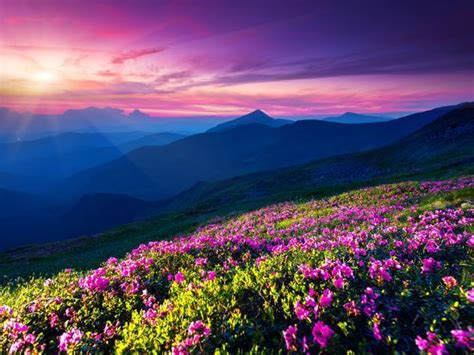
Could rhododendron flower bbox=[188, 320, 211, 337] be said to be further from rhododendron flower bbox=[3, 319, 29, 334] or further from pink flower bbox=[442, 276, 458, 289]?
pink flower bbox=[442, 276, 458, 289]

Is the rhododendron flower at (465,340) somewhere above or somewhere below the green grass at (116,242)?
above

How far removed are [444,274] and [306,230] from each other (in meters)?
7.82

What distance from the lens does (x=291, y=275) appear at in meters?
5.36

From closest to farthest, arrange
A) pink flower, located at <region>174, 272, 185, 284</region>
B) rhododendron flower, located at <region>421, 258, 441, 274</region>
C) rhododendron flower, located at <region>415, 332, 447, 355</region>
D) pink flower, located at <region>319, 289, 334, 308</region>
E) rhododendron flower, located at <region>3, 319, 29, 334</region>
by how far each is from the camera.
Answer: rhododendron flower, located at <region>415, 332, 447, 355</region> < pink flower, located at <region>319, 289, 334, 308</region> < rhododendron flower, located at <region>3, 319, 29, 334</region> < rhododendron flower, located at <region>421, 258, 441, 274</region> < pink flower, located at <region>174, 272, 185, 284</region>

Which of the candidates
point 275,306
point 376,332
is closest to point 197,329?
point 275,306

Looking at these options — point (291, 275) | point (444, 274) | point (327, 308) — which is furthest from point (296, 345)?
point (444, 274)

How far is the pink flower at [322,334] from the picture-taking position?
11.2 feet

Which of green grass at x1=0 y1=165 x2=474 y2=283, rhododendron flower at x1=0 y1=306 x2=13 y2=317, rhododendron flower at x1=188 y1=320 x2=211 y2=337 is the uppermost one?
rhododendron flower at x1=188 y1=320 x2=211 y2=337

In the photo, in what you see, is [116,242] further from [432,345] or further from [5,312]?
[432,345]

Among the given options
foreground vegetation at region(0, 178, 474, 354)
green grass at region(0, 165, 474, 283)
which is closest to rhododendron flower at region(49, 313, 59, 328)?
foreground vegetation at region(0, 178, 474, 354)

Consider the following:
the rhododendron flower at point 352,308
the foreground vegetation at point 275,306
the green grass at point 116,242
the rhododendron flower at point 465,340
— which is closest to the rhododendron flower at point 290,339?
the foreground vegetation at point 275,306

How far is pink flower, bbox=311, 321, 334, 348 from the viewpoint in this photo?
3414 mm

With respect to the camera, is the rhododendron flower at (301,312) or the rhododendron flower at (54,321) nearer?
the rhododendron flower at (301,312)

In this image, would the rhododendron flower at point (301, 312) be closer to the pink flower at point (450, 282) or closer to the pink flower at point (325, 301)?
the pink flower at point (325, 301)
